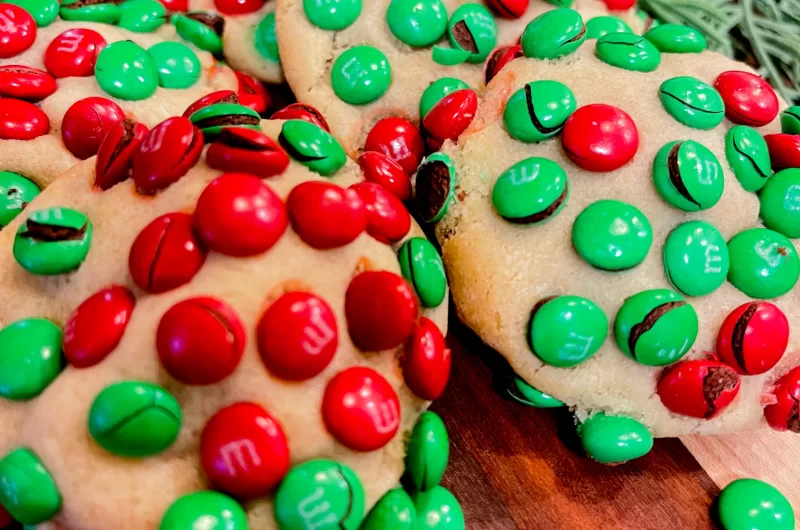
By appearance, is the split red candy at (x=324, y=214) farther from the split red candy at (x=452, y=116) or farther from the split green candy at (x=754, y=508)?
the split green candy at (x=754, y=508)

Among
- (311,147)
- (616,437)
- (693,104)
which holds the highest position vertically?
(693,104)

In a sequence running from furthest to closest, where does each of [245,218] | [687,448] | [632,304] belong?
[687,448] < [632,304] < [245,218]

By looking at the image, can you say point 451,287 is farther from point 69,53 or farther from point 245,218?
point 69,53

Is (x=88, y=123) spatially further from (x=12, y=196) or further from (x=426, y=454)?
(x=426, y=454)

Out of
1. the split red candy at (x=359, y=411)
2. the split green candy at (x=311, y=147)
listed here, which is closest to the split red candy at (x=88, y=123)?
the split green candy at (x=311, y=147)

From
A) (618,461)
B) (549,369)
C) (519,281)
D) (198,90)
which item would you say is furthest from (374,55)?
(618,461)

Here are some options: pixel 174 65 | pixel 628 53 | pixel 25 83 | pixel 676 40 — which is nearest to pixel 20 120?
pixel 25 83

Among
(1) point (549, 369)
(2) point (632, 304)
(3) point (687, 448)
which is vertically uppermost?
(2) point (632, 304)
